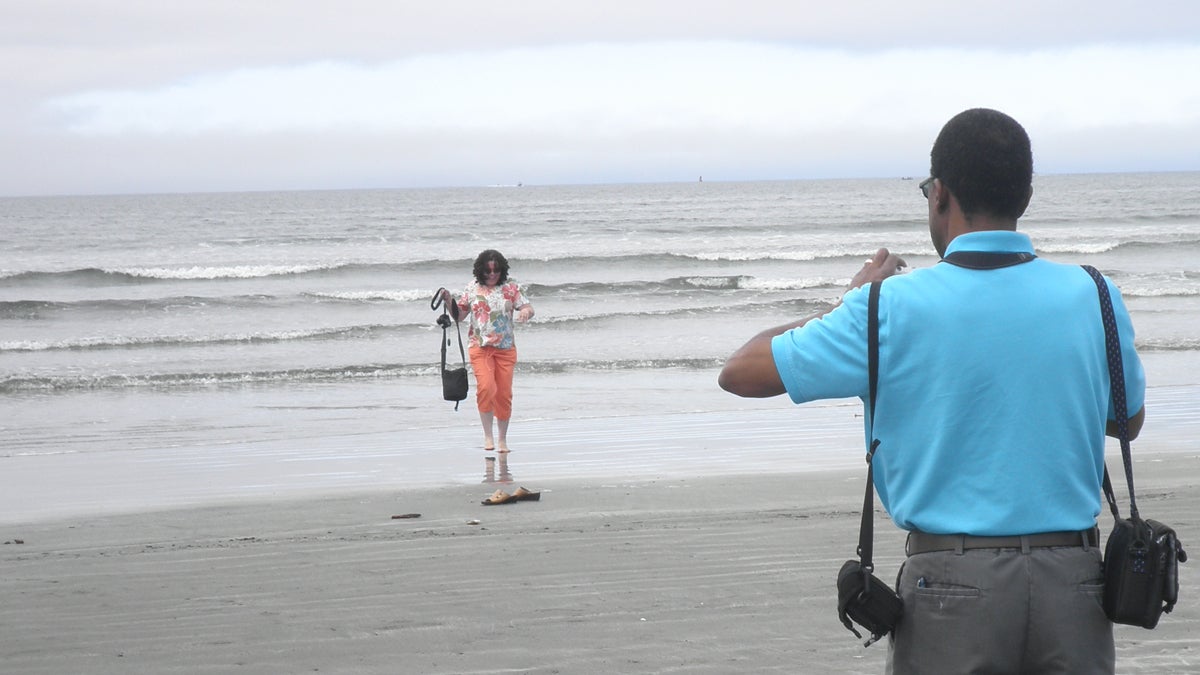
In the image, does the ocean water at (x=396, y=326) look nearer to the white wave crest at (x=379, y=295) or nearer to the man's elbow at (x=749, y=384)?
the white wave crest at (x=379, y=295)

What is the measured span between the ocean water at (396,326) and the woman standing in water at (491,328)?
0.63m

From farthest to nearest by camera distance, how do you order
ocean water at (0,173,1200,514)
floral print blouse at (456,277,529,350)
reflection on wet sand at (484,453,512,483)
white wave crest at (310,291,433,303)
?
white wave crest at (310,291,433,303) → ocean water at (0,173,1200,514) → floral print blouse at (456,277,529,350) → reflection on wet sand at (484,453,512,483)

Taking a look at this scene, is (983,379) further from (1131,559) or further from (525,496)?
(525,496)

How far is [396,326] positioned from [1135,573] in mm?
20961

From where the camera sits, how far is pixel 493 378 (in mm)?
10695

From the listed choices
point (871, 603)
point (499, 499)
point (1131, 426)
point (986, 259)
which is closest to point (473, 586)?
point (499, 499)

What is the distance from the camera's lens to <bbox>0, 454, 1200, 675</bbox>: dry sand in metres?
4.93

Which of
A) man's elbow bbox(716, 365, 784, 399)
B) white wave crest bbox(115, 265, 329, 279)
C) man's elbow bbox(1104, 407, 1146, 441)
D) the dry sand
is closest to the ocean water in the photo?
white wave crest bbox(115, 265, 329, 279)

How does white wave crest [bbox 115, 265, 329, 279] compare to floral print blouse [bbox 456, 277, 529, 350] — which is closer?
floral print blouse [bbox 456, 277, 529, 350]

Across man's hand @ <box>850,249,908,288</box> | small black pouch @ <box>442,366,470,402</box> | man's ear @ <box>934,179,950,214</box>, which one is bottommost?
small black pouch @ <box>442,366,470,402</box>

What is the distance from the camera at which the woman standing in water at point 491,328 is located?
10.5 metres

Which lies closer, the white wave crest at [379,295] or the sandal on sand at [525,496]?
the sandal on sand at [525,496]

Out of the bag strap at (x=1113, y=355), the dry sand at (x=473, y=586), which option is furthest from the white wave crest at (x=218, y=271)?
the bag strap at (x=1113, y=355)

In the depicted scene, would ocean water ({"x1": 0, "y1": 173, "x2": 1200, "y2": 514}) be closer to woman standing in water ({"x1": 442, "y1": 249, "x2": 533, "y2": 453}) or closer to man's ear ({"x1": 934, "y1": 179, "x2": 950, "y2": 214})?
woman standing in water ({"x1": 442, "y1": 249, "x2": 533, "y2": 453})
